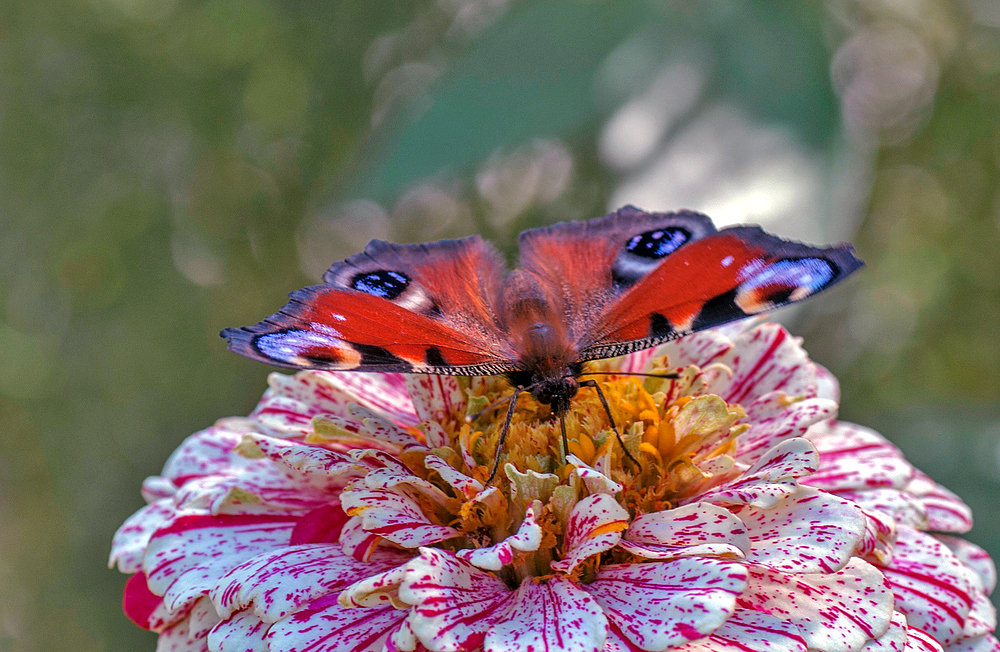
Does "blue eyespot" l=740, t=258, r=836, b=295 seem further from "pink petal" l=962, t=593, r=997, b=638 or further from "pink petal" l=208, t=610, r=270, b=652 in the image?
"pink petal" l=208, t=610, r=270, b=652

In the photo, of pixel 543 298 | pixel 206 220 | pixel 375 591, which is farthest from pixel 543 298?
pixel 206 220

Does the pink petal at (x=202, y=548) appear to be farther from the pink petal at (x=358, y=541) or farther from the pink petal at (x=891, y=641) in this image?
the pink petal at (x=891, y=641)

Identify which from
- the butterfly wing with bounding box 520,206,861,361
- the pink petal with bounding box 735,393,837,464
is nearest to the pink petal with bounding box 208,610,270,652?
the butterfly wing with bounding box 520,206,861,361

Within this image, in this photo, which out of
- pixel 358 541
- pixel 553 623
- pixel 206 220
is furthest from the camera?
pixel 206 220

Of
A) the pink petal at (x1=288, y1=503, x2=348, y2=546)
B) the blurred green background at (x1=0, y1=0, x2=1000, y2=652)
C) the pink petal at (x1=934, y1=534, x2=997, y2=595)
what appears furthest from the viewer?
the blurred green background at (x1=0, y1=0, x2=1000, y2=652)

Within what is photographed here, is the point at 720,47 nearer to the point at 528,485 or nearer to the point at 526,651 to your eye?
the point at 528,485

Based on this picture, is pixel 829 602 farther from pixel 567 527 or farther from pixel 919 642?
pixel 567 527

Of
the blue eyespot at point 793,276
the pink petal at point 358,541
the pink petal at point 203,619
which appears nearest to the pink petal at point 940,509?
the blue eyespot at point 793,276
